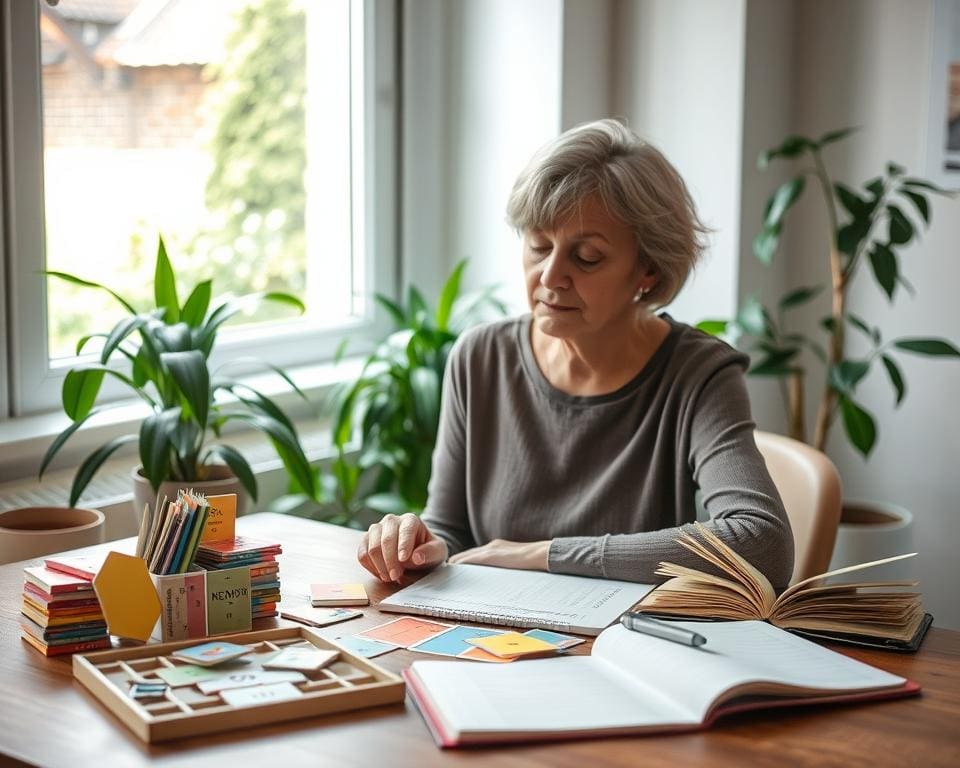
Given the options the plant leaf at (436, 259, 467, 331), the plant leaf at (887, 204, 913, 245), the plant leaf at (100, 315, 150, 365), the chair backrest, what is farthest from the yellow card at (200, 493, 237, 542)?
the plant leaf at (887, 204, 913, 245)

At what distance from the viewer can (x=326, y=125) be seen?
324 centimetres

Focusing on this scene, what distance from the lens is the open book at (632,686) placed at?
1234 mm

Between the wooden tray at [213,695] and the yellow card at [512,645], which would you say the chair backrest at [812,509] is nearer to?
the yellow card at [512,645]

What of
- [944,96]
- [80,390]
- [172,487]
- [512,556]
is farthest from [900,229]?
[80,390]

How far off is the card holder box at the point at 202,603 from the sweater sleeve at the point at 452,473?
618mm

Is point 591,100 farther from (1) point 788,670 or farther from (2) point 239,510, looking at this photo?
(1) point 788,670

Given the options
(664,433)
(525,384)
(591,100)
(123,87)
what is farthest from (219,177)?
(664,433)

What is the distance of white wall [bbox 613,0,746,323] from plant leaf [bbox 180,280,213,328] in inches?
52.7

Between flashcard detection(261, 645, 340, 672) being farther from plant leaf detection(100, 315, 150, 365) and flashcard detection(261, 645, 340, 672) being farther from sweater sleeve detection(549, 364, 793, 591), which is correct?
plant leaf detection(100, 315, 150, 365)

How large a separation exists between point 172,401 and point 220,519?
27.9 inches

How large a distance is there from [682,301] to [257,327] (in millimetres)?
1089

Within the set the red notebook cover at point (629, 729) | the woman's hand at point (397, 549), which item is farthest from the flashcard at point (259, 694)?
the woman's hand at point (397, 549)

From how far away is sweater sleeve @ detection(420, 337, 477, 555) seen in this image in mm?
2139

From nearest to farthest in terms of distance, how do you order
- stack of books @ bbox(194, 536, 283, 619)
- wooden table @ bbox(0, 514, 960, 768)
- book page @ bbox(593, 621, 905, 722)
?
wooden table @ bbox(0, 514, 960, 768) → book page @ bbox(593, 621, 905, 722) → stack of books @ bbox(194, 536, 283, 619)
